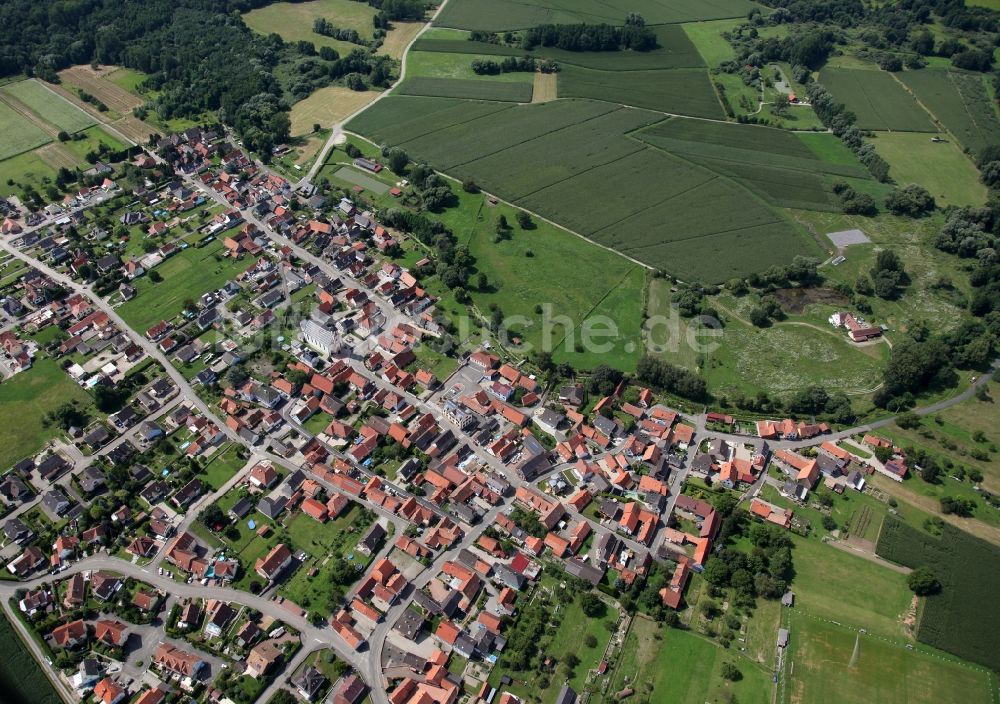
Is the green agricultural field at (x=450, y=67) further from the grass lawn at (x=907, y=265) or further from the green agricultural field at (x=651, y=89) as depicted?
the grass lawn at (x=907, y=265)

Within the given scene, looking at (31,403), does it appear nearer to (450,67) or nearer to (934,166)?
(450,67)

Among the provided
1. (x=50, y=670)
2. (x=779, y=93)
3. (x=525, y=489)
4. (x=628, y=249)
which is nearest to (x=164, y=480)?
(x=50, y=670)

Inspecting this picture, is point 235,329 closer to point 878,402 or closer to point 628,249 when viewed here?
point 628,249

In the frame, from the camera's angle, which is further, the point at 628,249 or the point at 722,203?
the point at 722,203

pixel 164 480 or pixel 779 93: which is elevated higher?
pixel 779 93

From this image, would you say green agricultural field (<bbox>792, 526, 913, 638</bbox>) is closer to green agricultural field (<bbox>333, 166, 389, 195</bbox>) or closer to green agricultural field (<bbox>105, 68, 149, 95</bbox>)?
green agricultural field (<bbox>333, 166, 389, 195</bbox>)

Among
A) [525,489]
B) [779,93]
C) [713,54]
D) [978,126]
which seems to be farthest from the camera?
[713,54]

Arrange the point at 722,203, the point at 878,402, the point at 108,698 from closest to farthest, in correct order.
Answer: the point at 108,698 < the point at 878,402 < the point at 722,203
